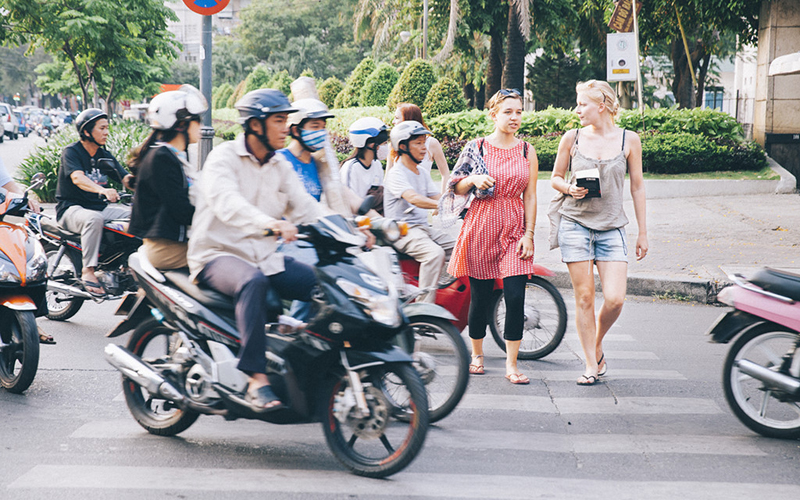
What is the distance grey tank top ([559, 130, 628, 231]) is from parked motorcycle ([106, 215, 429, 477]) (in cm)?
208

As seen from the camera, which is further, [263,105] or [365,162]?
[365,162]

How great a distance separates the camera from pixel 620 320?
787 centimetres

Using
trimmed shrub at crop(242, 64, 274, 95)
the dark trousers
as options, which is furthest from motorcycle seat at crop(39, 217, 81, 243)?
trimmed shrub at crop(242, 64, 274, 95)

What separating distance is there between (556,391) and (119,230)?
12.9ft

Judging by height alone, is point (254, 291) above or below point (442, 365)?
above

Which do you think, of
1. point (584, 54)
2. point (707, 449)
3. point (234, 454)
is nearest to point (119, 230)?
point (234, 454)

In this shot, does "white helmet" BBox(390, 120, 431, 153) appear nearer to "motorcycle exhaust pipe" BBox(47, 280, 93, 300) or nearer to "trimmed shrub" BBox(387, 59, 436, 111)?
"motorcycle exhaust pipe" BBox(47, 280, 93, 300)

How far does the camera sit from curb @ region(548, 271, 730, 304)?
866cm

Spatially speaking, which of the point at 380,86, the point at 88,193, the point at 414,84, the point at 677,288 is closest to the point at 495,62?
the point at 380,86

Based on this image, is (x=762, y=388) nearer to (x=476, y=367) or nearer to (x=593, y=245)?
(x=593, y=245)

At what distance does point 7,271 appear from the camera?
5.40 metres

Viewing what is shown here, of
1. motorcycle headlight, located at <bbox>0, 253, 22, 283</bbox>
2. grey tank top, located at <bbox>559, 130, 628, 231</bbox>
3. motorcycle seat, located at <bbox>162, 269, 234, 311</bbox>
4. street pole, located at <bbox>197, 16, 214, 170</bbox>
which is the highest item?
street pole, located at <bbox>197, 16, 214, 170</bbox>

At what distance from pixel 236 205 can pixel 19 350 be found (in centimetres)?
228

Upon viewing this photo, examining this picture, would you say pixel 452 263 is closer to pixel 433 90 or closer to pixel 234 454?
pixel 234 454
